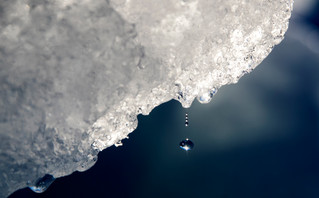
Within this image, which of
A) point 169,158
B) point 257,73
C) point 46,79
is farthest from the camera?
point 169,158

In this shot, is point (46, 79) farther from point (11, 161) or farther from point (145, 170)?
point (145, 170)

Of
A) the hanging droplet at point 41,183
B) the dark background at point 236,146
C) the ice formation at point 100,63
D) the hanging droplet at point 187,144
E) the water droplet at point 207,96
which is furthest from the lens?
the dark background at point 236,146

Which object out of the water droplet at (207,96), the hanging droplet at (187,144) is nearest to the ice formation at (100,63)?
the water droplet at (207,96)

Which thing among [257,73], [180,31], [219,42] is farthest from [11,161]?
[257,73]

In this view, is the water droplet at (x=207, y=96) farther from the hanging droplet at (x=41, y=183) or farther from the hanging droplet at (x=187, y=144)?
the hanging droplet at (x=41, y=183)

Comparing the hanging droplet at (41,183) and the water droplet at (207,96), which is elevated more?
the water droplet at (207,96)

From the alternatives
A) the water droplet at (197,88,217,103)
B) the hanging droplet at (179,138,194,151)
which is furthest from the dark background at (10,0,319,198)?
the water droplet at (197,88,217,103)
